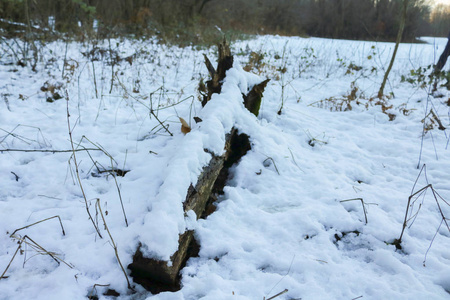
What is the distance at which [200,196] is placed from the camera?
191cm

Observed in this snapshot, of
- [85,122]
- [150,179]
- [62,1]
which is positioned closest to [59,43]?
[62,1]

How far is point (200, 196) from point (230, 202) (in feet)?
1.01

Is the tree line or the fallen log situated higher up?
the tree line

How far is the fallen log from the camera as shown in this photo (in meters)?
1.42

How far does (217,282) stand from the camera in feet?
4.80

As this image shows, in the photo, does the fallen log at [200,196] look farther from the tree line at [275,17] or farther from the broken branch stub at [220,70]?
the tree line at [275,17]

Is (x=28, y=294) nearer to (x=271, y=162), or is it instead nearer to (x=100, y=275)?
(x=100, y=275)

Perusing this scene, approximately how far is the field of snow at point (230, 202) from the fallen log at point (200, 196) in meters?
0.06

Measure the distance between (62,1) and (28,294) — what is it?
402 inches

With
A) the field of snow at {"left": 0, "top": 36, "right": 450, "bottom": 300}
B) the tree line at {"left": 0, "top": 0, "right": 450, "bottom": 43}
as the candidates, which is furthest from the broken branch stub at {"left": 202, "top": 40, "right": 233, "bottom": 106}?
the tree line at {"left": 0, "top": 0, "right": 450, "bottom": 43}

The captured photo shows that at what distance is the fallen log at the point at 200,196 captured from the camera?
4.67ft

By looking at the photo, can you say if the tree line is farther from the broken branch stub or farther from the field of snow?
the field of snow

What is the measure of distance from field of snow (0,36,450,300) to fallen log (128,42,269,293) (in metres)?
0.06

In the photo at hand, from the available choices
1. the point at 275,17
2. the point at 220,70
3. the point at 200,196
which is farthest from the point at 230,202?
the point at 275,17
